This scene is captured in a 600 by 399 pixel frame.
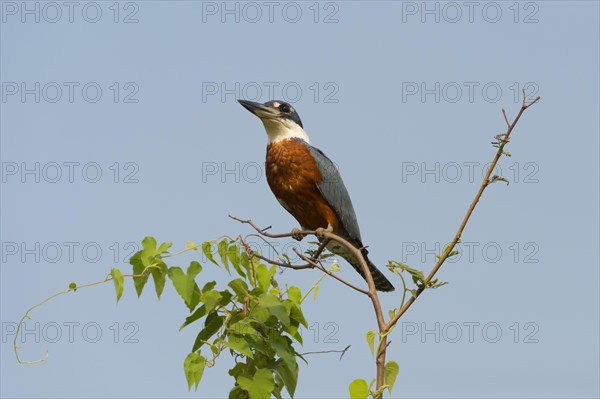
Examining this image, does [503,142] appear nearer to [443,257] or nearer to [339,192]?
[443,257]

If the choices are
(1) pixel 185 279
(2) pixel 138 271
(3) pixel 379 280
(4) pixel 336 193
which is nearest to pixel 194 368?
(1) pixel 185 279

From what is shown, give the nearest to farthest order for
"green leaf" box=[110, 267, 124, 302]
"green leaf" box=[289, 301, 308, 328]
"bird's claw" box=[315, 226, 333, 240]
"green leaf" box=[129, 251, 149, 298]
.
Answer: "green leaf" box=[110, 267, 124, 302], "green leaf" box=[129, 251, 149, 298], "green leaf" box=[289, 301, 308, 328], "bird's claw" box=[315, 226, 333, 240]

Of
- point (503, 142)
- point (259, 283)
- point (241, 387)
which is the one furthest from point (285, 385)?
point (503, 142)

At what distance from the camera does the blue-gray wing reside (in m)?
6.81

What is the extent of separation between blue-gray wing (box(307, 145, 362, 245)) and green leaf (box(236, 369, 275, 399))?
3509 millimetres

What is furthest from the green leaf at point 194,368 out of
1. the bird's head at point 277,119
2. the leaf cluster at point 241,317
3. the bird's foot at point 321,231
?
the bird's head at point 277,119

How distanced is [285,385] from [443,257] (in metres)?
0.85

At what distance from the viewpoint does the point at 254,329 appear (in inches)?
136

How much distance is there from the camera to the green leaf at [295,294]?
142 inches

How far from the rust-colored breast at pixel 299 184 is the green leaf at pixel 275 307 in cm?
333

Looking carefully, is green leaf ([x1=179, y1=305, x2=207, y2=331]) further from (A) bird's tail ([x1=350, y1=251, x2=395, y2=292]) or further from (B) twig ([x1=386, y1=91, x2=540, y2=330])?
(A) bird's tail ([x1=350, y1=251, x2=395, y2=292])

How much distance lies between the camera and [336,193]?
22.6ft

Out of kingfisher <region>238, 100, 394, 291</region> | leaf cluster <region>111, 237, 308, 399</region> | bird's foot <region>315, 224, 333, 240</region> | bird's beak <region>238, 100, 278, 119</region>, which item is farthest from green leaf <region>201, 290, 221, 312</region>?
bird's beak <region>238, 100, 278, 119</region>

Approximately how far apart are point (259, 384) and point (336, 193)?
12.0 feet
